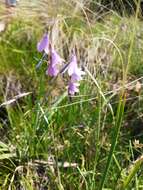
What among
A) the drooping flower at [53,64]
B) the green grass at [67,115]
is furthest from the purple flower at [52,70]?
the green grass at [67,115]

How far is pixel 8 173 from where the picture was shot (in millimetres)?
2053

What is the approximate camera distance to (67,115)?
220cm

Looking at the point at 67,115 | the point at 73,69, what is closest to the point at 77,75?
the point at 73,69

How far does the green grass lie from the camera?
1.88 meters

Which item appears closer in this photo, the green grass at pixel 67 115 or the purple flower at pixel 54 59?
the purple flower at pixel 54 59

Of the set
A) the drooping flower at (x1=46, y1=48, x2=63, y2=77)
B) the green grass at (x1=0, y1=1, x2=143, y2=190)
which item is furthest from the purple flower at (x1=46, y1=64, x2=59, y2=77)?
the green grass at (x1=0, y1=1, x2=143, y2=190)

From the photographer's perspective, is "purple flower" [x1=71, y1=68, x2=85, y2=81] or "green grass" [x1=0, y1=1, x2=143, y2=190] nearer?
"purple flower" [x1=71, y1=68, x2=85, y2=81]

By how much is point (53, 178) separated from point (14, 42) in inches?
48.1

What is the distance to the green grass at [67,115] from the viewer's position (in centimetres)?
188

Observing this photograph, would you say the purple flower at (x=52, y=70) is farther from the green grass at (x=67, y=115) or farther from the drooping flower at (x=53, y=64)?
the green grass at (x=67, y=115)

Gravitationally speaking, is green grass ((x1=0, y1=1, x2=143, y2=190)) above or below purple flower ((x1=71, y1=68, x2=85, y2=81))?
below

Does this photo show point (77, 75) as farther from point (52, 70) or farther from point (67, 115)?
point (67, 115)

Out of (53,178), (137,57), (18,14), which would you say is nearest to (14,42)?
(18,14)

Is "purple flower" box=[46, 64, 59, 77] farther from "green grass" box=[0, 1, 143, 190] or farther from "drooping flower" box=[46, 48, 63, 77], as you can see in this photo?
"green grass" box=[0, 1, 143, 190]
